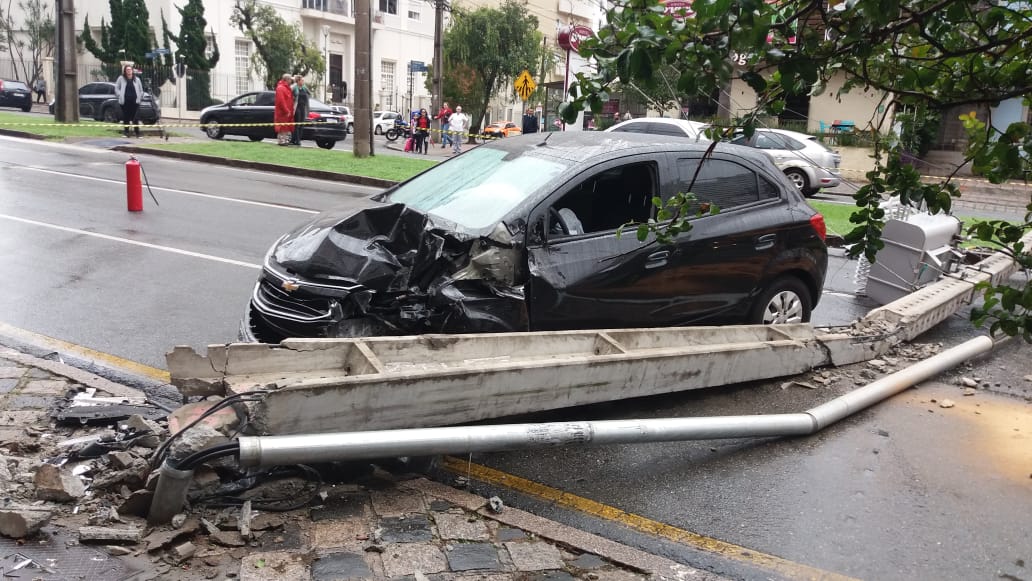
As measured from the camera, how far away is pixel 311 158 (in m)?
19.8

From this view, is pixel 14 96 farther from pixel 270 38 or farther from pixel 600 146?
pixel 600 146

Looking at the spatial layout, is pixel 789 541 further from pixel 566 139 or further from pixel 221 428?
pixel 566 139

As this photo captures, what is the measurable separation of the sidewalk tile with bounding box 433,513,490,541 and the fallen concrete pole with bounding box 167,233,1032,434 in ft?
1.67

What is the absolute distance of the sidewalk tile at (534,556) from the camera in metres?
3.69

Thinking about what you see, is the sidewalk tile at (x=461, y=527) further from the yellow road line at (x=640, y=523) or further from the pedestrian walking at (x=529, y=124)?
the pedestrian walking at (x=529, y=124)

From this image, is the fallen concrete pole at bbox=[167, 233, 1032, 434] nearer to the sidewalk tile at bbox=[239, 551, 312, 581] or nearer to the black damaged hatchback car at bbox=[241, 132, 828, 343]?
the black damaged hatchback car at bbox=[241, 132, 828, 343]

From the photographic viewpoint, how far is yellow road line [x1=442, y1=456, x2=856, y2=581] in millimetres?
3873

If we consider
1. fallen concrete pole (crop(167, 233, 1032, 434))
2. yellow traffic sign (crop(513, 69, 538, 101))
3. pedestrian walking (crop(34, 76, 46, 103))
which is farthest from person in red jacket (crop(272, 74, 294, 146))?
pedestrian walking (crop(34, 76, 46, 103))

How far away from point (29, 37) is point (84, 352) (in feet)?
181

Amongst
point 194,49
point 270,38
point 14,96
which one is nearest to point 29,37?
point 194,49

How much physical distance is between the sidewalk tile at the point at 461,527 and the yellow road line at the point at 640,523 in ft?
1.63

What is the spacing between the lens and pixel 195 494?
12.7ft

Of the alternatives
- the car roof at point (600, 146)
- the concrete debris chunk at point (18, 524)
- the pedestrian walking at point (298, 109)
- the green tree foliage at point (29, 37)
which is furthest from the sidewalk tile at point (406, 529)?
the green tree foliage at point (29, 37)

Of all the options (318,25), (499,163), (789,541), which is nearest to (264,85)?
(318,25)
